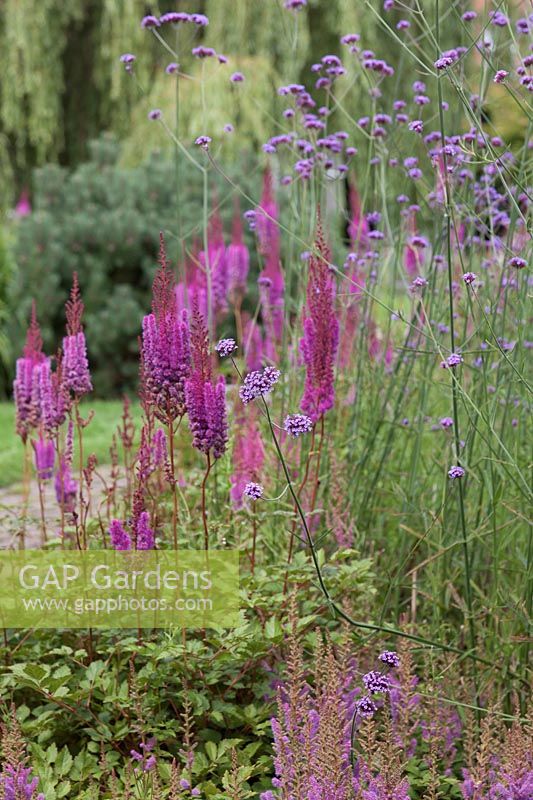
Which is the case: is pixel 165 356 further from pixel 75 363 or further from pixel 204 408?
pixel 75 363

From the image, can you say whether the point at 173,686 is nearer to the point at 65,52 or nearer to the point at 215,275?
the point at 215,275

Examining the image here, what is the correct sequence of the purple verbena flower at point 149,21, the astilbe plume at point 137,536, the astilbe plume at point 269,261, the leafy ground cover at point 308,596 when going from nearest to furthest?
the leafy ground cover at point 308,596 < the astilbe plume at point 137,536 < the purple verbena flower at point 149,21 < the astilbe plume at point 269,261

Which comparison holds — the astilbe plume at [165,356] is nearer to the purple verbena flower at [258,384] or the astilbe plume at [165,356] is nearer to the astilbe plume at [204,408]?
the astilbe plume at [204,408]

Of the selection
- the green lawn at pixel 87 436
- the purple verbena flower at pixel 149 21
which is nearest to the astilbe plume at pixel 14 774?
the purple verbena flower at pixel 149 21

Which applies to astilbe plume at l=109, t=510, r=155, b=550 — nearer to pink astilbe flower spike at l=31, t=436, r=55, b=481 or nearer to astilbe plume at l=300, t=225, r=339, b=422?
astilbe plume at l=300, t=225, r=339, b=422

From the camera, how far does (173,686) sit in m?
2.49

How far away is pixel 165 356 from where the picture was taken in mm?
2188

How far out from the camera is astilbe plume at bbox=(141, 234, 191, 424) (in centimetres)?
218

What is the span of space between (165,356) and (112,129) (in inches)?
471

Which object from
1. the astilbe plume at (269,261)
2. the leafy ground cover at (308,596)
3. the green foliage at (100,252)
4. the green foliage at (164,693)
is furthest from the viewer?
the green foliage at (100,252)

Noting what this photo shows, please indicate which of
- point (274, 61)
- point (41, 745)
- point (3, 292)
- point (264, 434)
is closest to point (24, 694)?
point (41, 745)

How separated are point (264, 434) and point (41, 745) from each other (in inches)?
64.6

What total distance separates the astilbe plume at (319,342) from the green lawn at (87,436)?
3241 mm

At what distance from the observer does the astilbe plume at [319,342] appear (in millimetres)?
2469
